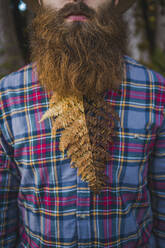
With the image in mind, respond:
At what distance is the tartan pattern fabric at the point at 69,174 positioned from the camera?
0.91m

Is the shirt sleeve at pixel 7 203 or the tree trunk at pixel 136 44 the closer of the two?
the shirt sleeve at pixel 7 203

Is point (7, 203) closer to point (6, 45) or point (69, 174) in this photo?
point (69, 174)

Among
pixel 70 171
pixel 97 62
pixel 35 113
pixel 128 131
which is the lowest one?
pixel 70 171

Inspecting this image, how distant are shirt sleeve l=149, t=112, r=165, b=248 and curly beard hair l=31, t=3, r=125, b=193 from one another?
34 centimetres

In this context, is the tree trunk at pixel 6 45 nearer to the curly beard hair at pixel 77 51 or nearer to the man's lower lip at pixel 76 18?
the curly beard hair at pixel 77 51

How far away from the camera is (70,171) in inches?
35.6

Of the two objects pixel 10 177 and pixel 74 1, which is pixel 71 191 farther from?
pixel 74 1

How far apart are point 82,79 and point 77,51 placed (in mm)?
139

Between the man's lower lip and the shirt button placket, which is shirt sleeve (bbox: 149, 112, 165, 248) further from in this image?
the man's lower lip

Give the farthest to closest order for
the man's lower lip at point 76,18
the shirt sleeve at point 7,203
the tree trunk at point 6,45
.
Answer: the tree trunk at point 6,45 → the shirt sleeve at point 7,203 → the man's lower lip at point 76,18

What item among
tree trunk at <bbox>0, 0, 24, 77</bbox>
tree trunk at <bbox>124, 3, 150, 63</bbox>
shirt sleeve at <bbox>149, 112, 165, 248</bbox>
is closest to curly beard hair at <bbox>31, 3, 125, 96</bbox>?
shirt sleeve at <bbox>149, 112, 165, 248</bbox>

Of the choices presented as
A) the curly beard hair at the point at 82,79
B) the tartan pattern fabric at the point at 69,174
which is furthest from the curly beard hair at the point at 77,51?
the tartan pattern fabric at the point at 69,174

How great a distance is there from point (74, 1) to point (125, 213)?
116cm

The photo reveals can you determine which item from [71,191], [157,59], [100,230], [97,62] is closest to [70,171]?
[71,191]
